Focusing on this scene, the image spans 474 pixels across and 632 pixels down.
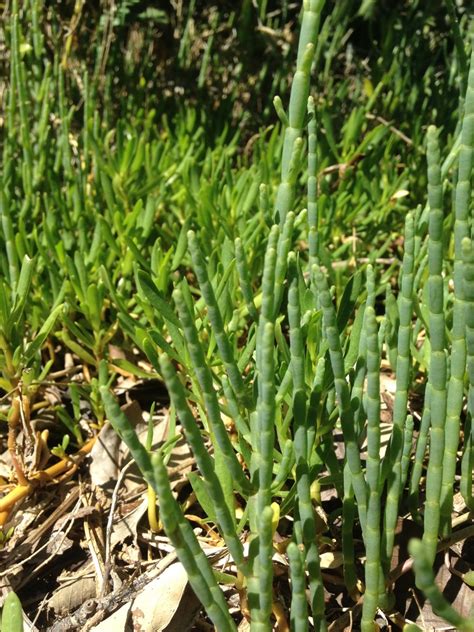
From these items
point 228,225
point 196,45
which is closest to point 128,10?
point 196,45

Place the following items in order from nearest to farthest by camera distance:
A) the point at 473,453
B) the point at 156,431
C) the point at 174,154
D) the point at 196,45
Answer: the point at 473,453 < the point at 156,431 < the point at 174,154 < the point at 196,45

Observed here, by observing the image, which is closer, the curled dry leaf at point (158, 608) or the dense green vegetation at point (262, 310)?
the dense green vegetation at point (262, 310)

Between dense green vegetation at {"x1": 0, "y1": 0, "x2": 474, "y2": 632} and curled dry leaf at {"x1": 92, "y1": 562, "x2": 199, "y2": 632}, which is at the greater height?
dense green vegetation at {"x1": 0, "y1": 0, "x2": 474, "y2": 632}

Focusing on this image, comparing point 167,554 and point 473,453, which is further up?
point 473,453

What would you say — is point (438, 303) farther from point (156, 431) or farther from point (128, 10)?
point (128, 10)

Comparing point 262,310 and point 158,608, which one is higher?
point 262,310

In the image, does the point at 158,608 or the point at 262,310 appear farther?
the point at 158,608

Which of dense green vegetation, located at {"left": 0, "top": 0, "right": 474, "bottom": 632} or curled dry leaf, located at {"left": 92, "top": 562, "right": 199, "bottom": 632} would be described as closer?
dense green vegetation, located at {"left": 0, "top": 0, "right": 474, "bottom": 632}

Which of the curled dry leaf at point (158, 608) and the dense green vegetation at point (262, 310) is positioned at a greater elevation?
the dense green vegetation at point (262, 310)
